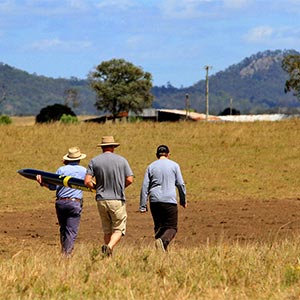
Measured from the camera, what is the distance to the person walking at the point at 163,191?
13.3m

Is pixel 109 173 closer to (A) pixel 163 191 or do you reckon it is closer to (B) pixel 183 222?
(A) pixel 163 191

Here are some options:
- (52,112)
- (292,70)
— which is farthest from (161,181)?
(52,112)

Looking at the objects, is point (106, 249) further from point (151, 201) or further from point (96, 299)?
point (96, 299)

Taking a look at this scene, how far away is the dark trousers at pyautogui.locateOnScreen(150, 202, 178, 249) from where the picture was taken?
13391 mm

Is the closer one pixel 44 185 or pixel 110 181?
pixel 110 181

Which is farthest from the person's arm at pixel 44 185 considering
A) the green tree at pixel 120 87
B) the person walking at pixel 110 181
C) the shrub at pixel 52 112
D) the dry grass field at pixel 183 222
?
the green tree at pixel 120 87

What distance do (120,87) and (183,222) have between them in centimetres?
10409

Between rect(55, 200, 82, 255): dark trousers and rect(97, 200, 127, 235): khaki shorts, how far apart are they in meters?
0.51

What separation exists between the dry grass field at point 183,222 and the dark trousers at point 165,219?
291 millimetres

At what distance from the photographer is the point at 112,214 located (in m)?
12.7

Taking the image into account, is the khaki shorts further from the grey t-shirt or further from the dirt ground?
the dirt ground

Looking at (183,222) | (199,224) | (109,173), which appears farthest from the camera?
(183,222)

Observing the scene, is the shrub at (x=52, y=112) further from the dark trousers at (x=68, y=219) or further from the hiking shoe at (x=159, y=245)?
the hiking shoe at (x=159, y=245)

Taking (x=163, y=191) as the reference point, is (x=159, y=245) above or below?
below
